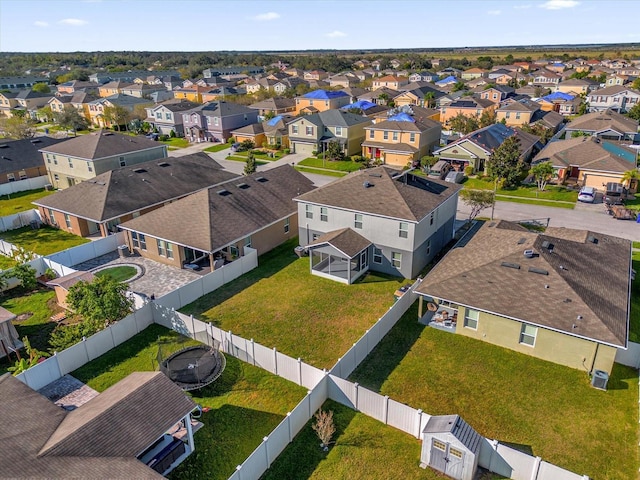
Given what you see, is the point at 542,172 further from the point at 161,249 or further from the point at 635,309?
the point at 161,249

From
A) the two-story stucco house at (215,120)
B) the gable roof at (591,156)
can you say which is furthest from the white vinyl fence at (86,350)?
the two-story stucco house at (215,120)

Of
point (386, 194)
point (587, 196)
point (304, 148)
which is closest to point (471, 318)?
point (386, 194)

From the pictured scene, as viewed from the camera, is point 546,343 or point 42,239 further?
point 42,239

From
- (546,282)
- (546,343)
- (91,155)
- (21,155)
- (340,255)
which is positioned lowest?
(546,343)

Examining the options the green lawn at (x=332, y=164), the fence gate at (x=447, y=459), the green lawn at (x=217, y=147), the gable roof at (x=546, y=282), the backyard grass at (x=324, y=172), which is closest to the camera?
the fence gate at (x=447, y=459)

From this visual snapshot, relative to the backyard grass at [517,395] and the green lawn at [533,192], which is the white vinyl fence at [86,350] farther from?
the green lawn at [533,192]

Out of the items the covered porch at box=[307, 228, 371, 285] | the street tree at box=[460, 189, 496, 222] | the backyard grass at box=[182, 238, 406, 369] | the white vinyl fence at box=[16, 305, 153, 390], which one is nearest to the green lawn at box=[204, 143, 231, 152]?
the backyard grass at box=[182, 238, 406, 369]
